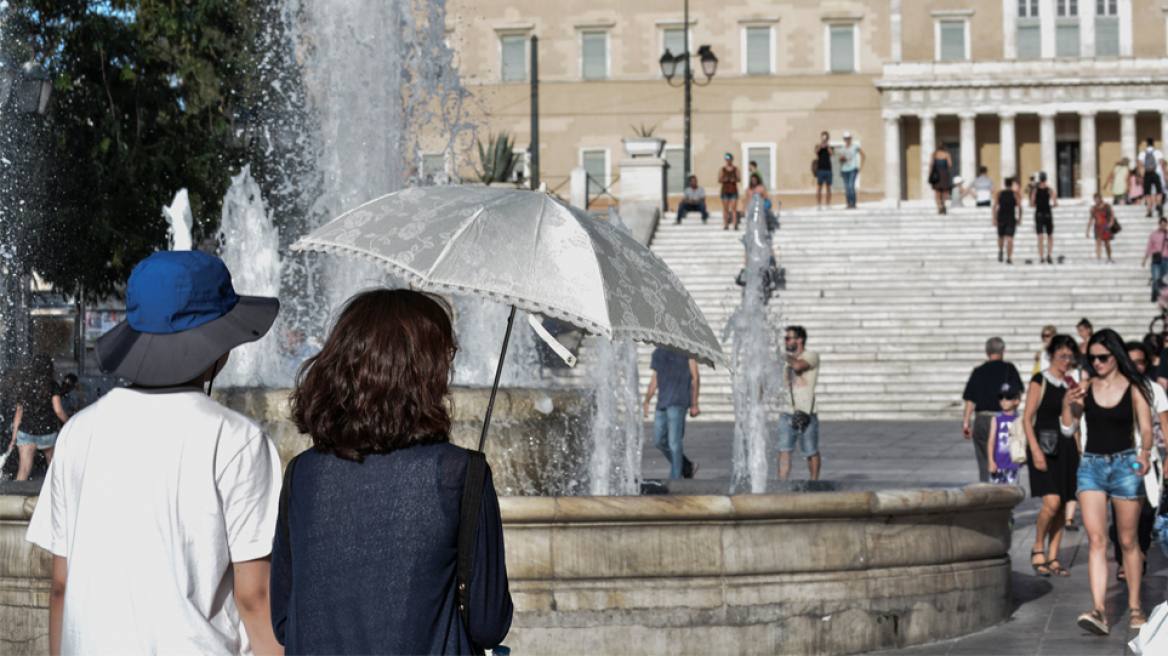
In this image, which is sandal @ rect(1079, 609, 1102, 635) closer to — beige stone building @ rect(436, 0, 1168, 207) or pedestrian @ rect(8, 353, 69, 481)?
pedestrian @ rect(8, 353, 69, 481)

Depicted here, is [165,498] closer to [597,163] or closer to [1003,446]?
[1003,446]

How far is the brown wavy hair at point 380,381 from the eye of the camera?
2.62 m

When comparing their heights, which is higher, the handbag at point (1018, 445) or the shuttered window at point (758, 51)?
the shuttered window at point (758, 51)

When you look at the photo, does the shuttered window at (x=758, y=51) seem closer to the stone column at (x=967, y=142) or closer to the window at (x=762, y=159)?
the window at (x=762, y=159)

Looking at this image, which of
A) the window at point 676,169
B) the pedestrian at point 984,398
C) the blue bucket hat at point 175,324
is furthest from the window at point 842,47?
the blue bucket hat at point 175,324

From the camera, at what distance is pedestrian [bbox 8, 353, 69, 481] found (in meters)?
11.9

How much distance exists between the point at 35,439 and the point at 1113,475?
8.70 metres

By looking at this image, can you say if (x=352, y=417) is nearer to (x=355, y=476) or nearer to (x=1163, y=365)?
(x=355, y=476)

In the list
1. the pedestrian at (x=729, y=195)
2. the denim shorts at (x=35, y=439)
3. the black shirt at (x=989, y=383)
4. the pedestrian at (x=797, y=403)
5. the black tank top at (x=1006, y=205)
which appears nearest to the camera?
the black shirt at (x=989, y=383)

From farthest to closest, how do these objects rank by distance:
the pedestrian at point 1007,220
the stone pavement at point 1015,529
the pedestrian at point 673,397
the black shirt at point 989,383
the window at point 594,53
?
the window at point 594,53 < the pedestrian at point 1007,220 < the pedestrian at point 673,397 < the black shirt at point 989,383 < the stone pavement at point 1015,529

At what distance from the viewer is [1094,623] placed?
6980 millimetres

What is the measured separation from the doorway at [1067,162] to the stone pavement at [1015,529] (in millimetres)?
33080

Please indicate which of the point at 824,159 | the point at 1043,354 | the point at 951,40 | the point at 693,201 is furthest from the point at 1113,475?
the point at 951,40

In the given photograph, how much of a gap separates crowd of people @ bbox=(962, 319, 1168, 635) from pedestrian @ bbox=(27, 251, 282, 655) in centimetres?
391
